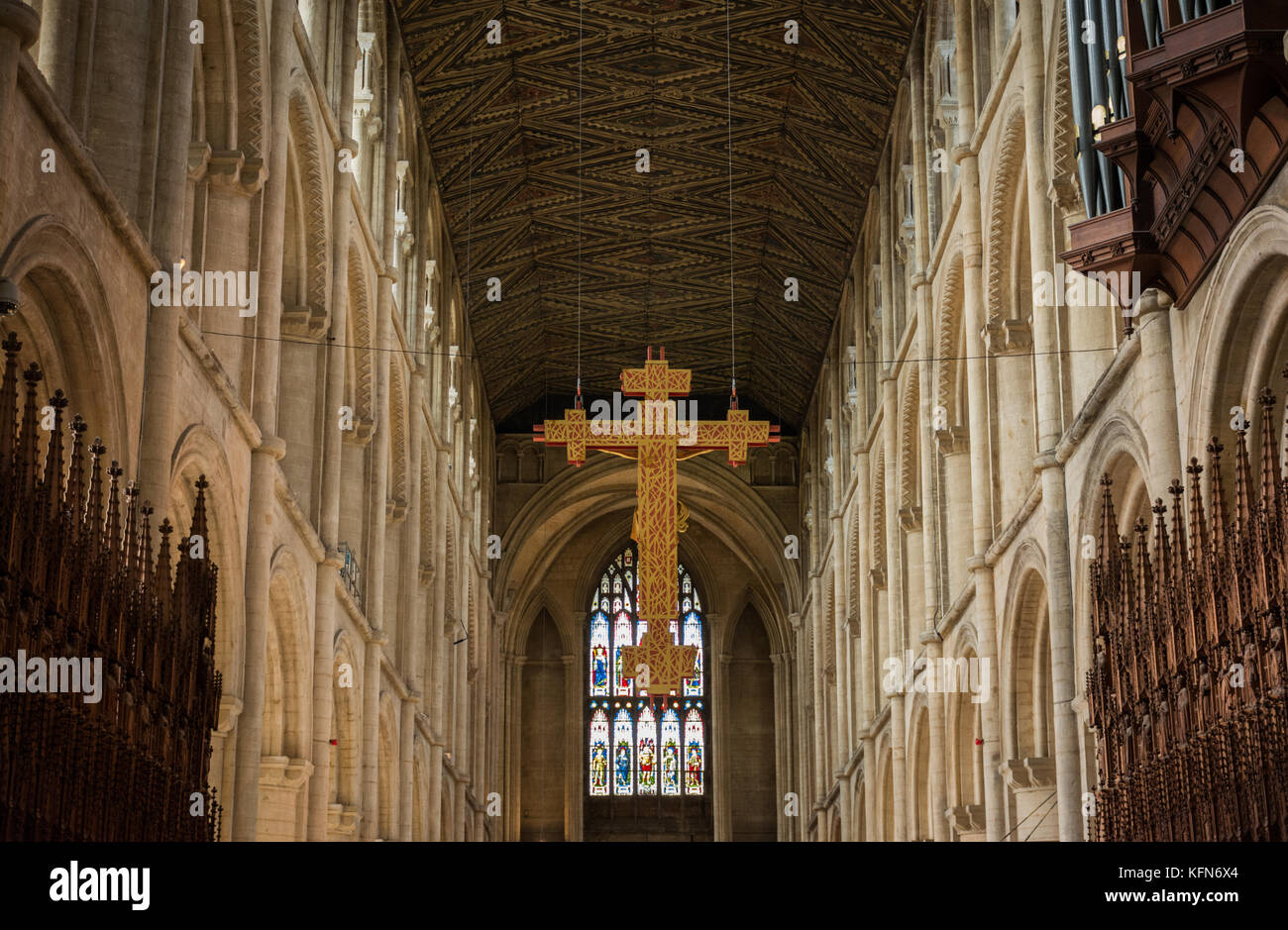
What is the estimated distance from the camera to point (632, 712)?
44.4 meters

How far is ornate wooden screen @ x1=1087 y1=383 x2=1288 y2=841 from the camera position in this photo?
10.8 metres

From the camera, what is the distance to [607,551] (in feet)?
149

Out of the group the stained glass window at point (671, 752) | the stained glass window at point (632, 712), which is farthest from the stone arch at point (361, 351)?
the stained glass window at point (671, 752)

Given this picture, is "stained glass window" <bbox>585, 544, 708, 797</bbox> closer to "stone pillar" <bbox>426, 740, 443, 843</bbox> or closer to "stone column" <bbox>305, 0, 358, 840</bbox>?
"stone pillar" <bbox>426, 740, 443, 843</bbox>

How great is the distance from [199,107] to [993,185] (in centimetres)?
891

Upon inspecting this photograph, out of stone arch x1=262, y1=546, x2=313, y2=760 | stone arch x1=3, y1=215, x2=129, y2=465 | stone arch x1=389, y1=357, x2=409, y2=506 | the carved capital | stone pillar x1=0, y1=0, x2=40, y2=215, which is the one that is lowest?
stone arch x1=262, y1=546, x2=313, y2=760

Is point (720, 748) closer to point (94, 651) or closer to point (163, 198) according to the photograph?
point (163, 198)

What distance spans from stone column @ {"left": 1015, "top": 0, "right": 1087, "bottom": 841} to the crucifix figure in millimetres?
7437

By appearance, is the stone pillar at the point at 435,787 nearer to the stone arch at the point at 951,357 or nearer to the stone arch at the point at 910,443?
the stone arch at the point at 910,443

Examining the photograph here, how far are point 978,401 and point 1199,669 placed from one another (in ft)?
34.0

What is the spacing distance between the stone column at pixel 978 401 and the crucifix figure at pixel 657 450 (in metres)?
4.23

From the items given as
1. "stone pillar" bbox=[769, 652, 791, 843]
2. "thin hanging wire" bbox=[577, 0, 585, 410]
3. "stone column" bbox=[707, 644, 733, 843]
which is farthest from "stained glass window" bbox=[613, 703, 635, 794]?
"thin hanging wire" bbox=[577, 0, 585, 410]

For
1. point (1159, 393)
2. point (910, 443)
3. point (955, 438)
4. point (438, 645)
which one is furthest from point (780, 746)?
point (1159, 393)
